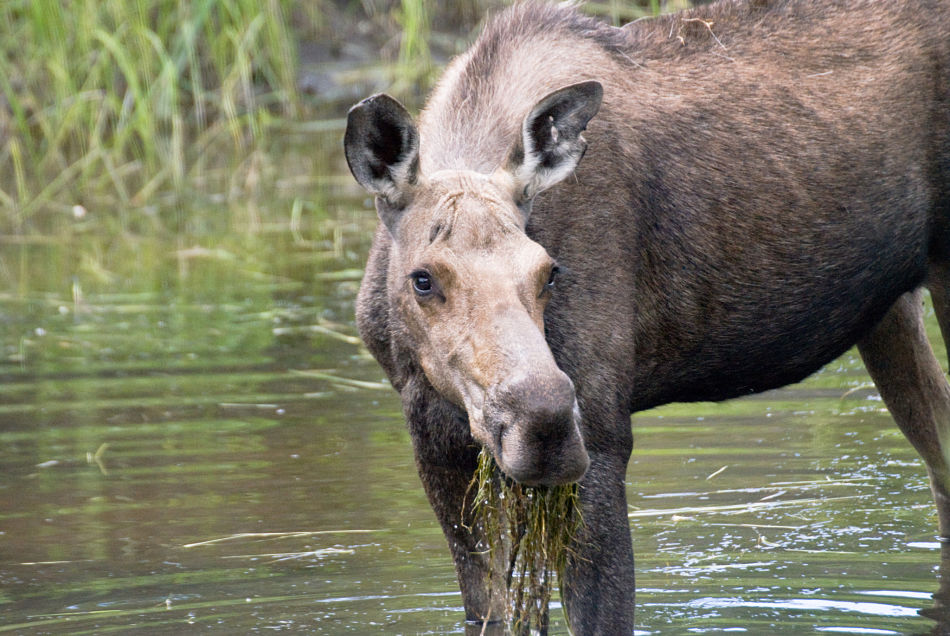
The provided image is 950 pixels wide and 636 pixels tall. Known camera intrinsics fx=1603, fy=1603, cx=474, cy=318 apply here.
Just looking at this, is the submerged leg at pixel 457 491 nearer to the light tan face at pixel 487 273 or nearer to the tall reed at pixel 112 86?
the light tan face at pixel 487 273

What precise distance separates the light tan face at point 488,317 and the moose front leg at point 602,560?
A: 67 cm

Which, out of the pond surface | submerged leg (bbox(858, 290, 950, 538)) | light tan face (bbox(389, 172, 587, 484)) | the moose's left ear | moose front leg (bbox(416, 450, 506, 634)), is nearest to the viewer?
light tan face (bbox(389, 172, 587, 484))

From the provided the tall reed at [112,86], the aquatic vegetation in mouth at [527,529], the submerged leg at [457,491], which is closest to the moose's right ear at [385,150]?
the submerged leg at [457,491]

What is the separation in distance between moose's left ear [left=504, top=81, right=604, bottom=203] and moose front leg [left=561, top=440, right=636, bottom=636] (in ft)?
3.06

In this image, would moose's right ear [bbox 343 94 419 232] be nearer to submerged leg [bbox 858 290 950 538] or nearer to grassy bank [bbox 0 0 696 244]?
submerged leg [bbox 858 290 950 538]

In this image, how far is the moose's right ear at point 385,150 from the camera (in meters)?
5.04

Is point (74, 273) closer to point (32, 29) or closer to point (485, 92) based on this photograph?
point (32, 29)

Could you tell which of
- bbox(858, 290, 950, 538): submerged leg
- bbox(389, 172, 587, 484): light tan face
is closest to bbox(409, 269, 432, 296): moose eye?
bbox(389, 172, 587, 484): light tan face

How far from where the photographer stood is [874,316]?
6301mm

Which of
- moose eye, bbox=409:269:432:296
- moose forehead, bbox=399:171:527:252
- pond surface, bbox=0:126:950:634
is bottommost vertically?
pond surface, bbox=0:126:950:634

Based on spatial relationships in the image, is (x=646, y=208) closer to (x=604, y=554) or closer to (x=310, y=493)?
(x=604, y=554)

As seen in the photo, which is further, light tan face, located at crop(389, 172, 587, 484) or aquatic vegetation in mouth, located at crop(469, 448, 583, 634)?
aquatic vegetation in mouth, located at crop(469, 448, 583, 634)

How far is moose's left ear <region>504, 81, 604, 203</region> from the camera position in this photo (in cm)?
516

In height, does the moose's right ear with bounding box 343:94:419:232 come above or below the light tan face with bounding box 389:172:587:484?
above
